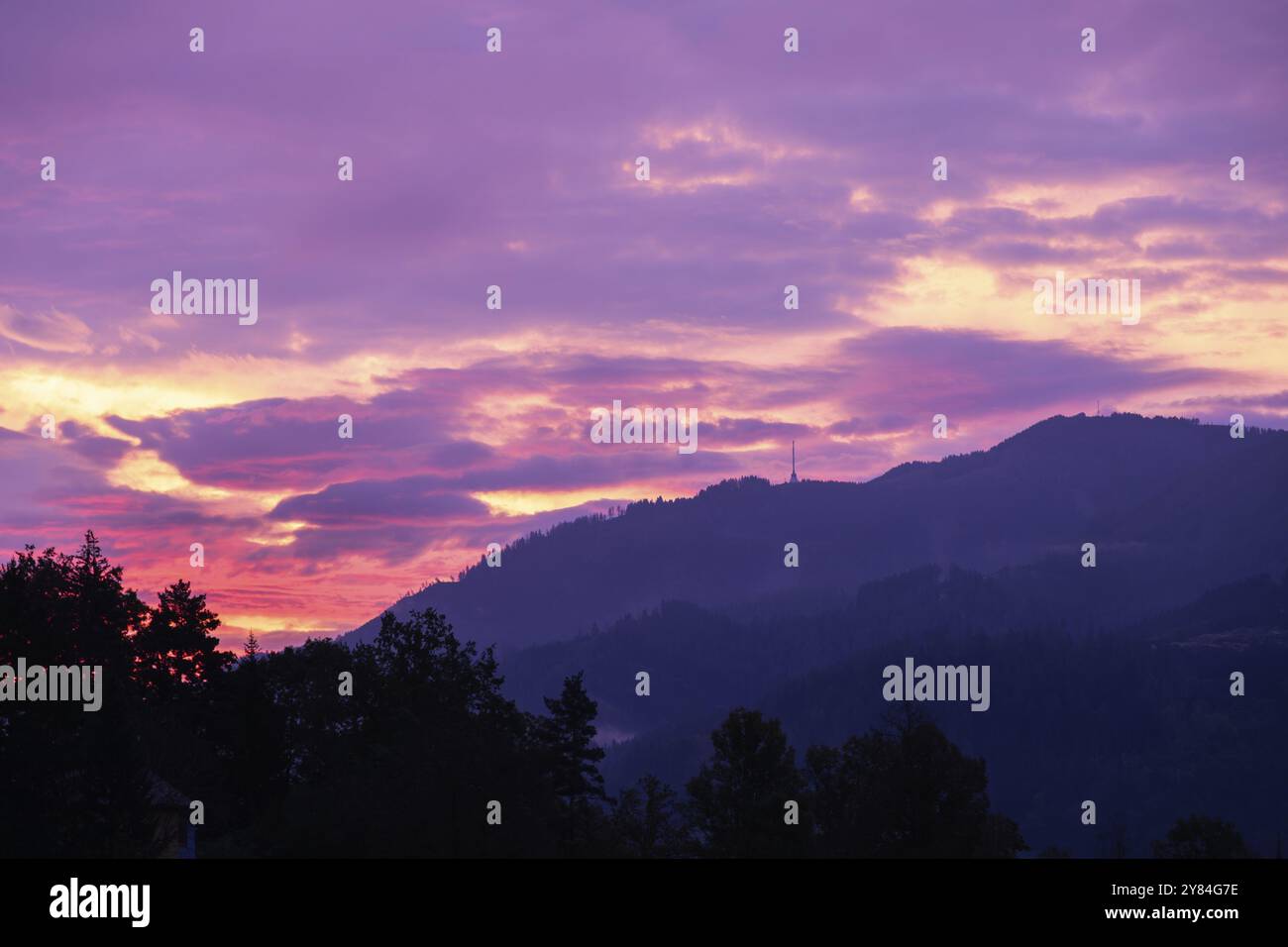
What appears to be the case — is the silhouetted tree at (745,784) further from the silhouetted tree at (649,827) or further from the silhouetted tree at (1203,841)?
the silhouetted tree at (1203,841)

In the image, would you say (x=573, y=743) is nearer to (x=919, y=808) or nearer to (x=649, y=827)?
(x=649, y=827)

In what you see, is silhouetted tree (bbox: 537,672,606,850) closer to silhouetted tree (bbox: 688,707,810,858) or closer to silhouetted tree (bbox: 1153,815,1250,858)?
silhouetted tree (bbox: 688,707,810,858)

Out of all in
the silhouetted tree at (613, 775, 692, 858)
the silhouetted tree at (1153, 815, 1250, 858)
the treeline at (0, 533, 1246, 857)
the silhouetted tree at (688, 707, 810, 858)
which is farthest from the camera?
the silhouetted tree at (1153, 815, 1250, 858)

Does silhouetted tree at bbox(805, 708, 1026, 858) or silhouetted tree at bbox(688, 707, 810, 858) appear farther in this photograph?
silhouetted tree at bbox(688, 707, 810, 858)

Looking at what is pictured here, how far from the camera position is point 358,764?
70.6 metres

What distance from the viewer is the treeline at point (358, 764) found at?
6169 cm

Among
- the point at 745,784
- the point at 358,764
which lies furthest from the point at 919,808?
the point at 358,764

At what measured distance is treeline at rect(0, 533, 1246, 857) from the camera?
61688 mm

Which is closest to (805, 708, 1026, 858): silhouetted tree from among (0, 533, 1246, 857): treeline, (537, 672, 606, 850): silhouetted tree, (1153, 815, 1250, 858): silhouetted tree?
(0, 533, 1246, 857): treeline

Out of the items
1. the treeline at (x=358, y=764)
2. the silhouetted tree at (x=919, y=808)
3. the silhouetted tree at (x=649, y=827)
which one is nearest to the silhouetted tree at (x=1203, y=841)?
the treeline at (x=358, y=764)

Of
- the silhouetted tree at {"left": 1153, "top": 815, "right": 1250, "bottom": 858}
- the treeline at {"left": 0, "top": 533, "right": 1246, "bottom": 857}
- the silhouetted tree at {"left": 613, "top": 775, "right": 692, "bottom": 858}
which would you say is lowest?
the silhouetted tree at {"left": 1153, "top": 815, "right": 1250, "bottom": 858}
